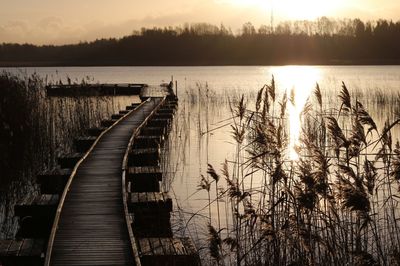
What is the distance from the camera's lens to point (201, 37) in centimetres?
12456

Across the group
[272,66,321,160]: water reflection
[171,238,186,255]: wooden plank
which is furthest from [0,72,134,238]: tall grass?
[272,66,321,160]: water reflection

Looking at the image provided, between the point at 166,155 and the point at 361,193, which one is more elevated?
the point at 361,193

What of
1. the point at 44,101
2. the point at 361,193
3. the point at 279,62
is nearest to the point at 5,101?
the point at 44,101

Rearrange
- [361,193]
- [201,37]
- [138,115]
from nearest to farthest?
[361,193] → [138,115] → [201,37]

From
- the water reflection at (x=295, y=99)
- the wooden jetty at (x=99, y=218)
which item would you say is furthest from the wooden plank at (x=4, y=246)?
the water reflection at (x=295, y=99)

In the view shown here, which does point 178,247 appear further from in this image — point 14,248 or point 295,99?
point 295,99

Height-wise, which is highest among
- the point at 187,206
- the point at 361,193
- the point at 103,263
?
the point at 361,193

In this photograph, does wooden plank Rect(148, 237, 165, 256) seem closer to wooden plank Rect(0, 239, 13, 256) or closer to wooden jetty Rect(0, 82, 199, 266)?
wooden jetty Rect(0, 82, 199, 266)

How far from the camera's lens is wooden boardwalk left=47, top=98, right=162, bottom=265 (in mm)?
6755

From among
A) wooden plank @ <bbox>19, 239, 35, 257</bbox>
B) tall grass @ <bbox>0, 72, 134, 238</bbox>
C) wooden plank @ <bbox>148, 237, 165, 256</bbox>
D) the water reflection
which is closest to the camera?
wooden plank @ <bbox>148, 237, 165, 256</bbox>

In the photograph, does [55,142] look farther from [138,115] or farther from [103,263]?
[103,263]

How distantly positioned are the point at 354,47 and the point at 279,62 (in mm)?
16025

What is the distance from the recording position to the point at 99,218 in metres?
8.22

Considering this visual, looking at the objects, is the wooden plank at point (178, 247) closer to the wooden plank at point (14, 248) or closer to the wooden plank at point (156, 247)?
the wooden plank at point (156, 247)
